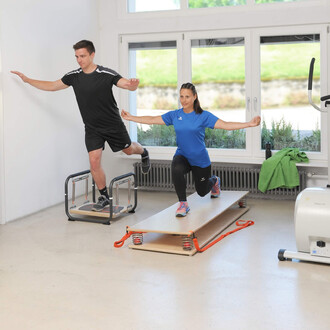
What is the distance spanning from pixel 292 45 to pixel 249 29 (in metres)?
0.55

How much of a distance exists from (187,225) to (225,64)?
2.91 metres

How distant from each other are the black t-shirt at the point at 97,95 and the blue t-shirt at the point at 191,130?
2.34ft

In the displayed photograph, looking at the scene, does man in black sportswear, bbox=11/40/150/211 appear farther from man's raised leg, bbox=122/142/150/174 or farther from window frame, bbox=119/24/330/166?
window frame, bbox=119/24/330/166

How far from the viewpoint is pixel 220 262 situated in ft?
13.4

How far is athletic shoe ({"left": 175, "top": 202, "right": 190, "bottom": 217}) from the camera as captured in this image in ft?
15.5

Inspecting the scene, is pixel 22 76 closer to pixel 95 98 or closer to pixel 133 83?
pixel 95 98

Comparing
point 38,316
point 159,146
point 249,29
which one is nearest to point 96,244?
point 38,316

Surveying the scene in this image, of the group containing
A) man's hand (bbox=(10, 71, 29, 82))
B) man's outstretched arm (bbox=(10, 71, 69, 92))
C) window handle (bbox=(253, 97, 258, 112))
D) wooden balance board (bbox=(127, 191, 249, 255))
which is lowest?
wooden balance board (bbox=(127, 191, 249, 255))

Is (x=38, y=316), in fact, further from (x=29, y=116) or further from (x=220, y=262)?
(x=29, y=116)

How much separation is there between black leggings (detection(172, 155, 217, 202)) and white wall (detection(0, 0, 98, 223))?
173 centimetres

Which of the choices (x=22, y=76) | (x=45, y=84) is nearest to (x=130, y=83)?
(x=45, y=84)

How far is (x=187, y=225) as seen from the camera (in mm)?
4441

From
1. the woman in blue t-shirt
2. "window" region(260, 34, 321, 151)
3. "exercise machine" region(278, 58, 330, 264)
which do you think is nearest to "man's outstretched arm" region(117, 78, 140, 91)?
the woman in blue t-shirt

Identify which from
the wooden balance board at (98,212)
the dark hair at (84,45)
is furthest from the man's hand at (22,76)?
the wooden balance board at (98,212)
